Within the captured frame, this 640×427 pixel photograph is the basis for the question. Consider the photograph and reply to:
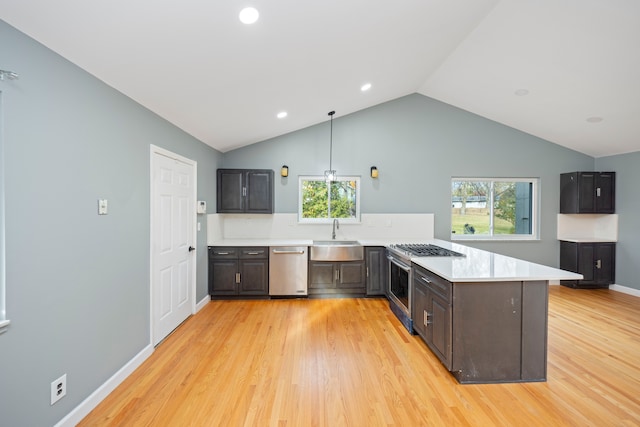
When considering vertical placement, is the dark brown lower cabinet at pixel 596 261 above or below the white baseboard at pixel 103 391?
above

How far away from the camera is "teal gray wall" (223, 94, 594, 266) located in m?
4.86

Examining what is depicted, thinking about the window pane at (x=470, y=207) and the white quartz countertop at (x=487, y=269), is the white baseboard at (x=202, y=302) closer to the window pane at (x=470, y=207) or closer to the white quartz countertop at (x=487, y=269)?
the white quartz countertop at (x=487, y=269)

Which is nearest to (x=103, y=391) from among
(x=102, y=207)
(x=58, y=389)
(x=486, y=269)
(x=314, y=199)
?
(x=58, y=389)

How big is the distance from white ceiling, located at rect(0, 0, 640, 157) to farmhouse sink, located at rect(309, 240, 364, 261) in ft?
6.37

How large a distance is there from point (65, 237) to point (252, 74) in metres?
1.87

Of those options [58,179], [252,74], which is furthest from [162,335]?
[252,74]

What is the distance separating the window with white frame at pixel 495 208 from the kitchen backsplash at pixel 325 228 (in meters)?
0.66

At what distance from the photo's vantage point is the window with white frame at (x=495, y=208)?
201 inches

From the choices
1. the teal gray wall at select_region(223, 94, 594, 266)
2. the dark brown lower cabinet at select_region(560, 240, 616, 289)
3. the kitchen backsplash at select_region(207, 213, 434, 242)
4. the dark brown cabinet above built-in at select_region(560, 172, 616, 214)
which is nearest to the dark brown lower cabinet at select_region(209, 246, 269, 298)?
the kitchen backsplash at select_region(207, 213, 434, 242)

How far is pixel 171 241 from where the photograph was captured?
10.3 feet

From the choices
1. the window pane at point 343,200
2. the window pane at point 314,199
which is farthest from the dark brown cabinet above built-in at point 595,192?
the window pane at point 314,199

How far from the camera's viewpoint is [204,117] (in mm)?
3193

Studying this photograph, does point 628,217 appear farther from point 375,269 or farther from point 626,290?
point 375,269

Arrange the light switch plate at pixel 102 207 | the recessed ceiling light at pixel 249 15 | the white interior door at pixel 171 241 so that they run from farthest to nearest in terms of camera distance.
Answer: the white interior door at pixel 171 241 < the light switch plate at pixel 102 207 < the recessed ceiling light at pixel 249 15
